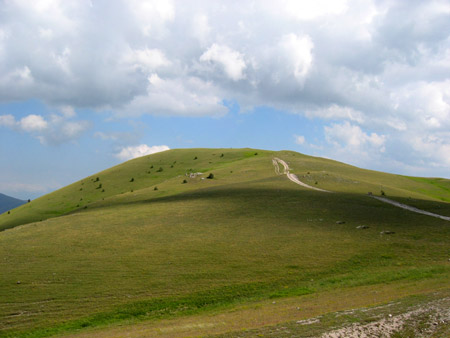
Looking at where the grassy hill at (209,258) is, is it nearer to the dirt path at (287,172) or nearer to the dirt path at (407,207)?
the dirt path at (407,207)

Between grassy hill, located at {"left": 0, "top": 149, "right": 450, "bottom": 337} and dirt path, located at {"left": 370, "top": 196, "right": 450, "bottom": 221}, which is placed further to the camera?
dirt path, located at {"left": 370, "top": 196, "right": 450, "bottom": 221}

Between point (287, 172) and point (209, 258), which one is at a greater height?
point (287, 172)

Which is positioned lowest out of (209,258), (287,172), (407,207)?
(209,258)

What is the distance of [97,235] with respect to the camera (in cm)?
3609

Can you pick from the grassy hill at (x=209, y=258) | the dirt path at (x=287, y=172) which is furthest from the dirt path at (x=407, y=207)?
the dirt path at (x=287, y=172)

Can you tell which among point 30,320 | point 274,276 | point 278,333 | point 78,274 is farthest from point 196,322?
point 78,274

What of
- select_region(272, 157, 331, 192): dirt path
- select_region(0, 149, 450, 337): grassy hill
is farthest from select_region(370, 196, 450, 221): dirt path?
select_region(272, 157, 331, 192): dirt path

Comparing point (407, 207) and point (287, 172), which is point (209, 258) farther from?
point (287, 172)

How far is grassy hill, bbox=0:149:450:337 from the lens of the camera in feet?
71.2

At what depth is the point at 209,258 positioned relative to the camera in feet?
93.6

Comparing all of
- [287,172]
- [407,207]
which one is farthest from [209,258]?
[287,172]

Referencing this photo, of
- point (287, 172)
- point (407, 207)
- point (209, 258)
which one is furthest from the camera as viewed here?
point (287, 172)

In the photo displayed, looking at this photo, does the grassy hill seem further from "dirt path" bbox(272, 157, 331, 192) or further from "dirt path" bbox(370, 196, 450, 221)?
"dirt path" bbox(272, 157, 331, 192)

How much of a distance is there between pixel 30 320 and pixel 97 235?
15.6 metres
